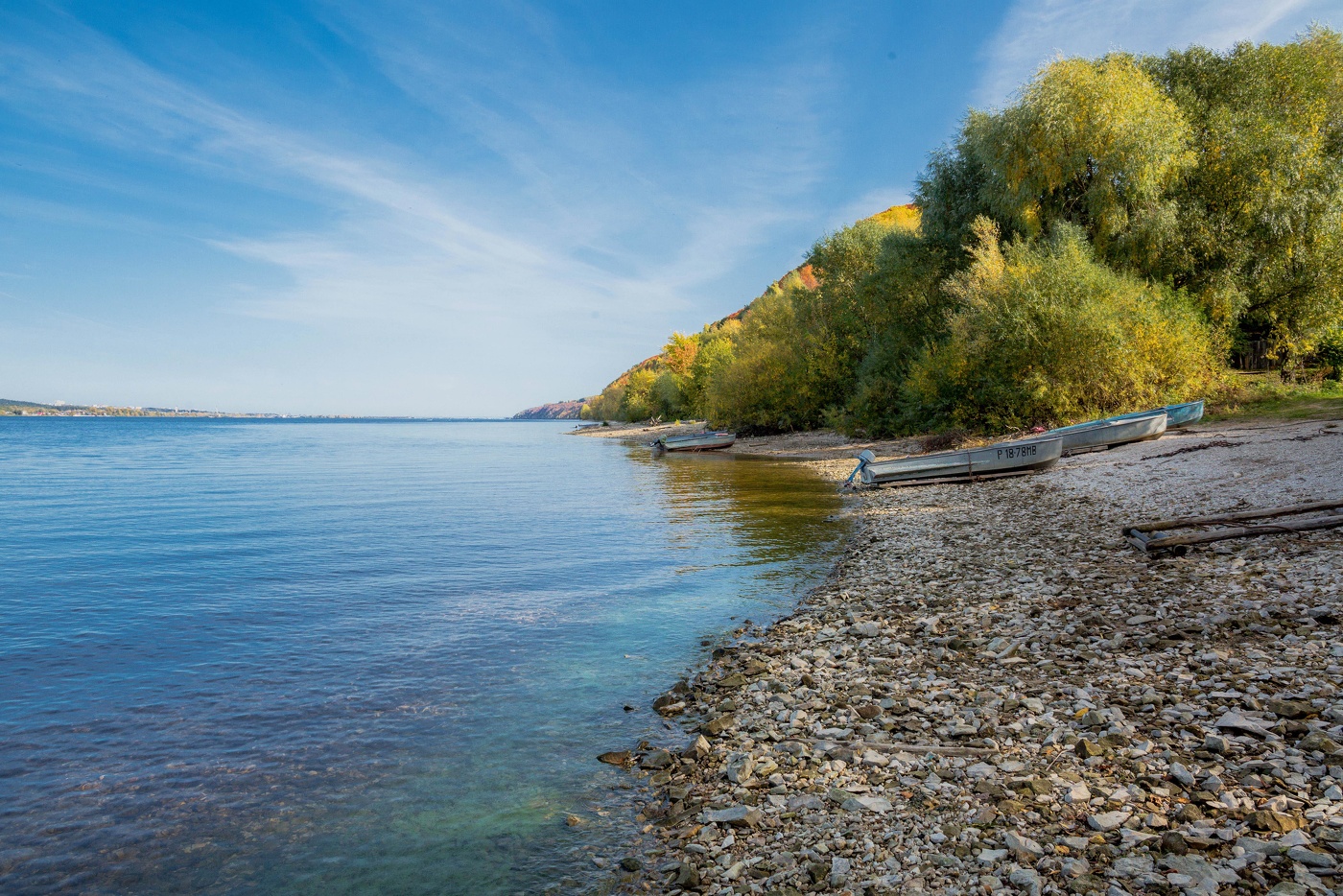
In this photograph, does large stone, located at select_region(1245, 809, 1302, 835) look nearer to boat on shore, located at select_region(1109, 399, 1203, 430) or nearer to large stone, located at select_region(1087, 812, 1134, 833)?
large stone, located at select_region(1087, 812, 1134, 833)

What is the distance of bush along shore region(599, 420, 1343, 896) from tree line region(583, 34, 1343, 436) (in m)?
23.3

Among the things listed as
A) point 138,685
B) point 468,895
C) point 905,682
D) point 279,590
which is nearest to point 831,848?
point 468,895

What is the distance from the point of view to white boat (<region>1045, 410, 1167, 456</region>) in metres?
26.4

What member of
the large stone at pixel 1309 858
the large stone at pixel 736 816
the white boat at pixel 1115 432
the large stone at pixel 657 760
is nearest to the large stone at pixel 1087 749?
the large stone at pixel 1309 858

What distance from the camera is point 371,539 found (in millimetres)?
21281

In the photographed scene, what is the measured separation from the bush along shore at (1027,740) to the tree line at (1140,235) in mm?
23288

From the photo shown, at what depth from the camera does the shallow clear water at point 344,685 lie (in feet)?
19.1

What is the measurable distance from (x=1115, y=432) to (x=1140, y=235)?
42.8ft

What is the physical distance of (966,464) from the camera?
83.3 ft

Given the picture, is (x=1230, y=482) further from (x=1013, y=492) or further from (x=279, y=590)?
(x=279, y=590)

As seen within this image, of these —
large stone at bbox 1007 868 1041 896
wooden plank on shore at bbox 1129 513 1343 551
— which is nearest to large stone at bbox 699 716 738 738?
large stone at bbox 1007 868 1041 896

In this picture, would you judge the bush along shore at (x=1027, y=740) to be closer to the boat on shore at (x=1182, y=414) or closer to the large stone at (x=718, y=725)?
the large stone at (x=718, y=725)

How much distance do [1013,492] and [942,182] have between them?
27.5 metres

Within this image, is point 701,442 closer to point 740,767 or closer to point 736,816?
point 740,767
